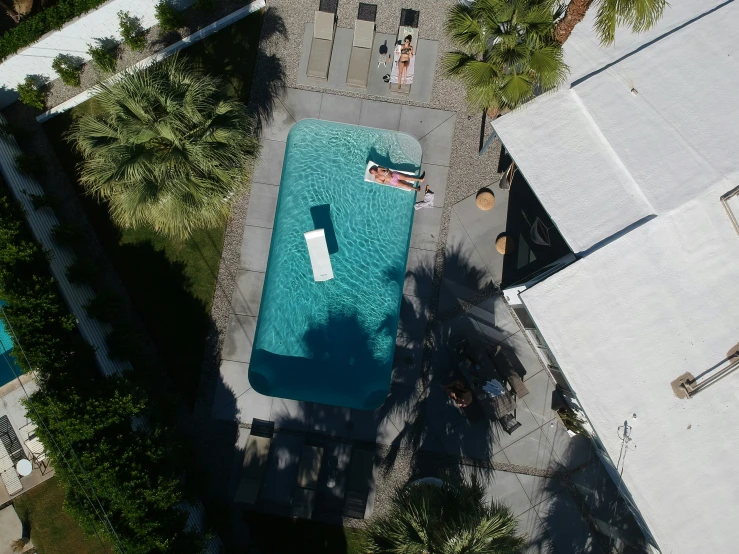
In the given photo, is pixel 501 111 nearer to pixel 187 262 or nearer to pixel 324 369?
pixel 324 369

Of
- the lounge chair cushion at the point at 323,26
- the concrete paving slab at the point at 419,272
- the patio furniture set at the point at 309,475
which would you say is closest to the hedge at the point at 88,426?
the patio furniture set at the point at 309,475

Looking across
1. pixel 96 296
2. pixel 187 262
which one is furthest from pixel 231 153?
pixel 96 296

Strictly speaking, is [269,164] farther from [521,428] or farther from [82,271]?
[521,428]

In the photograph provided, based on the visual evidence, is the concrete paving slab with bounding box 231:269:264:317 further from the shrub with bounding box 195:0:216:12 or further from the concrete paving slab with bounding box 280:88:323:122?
the shrub with bounding box 195:0:216:12

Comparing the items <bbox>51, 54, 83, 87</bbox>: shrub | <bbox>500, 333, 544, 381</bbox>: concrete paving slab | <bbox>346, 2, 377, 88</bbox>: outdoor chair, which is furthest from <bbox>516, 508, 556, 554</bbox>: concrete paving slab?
<bbox>51, 54, 83, 87</bbox>: shrub

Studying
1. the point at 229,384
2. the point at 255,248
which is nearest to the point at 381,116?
the point at 255,248

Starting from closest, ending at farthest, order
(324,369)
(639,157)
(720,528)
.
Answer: (720,528) < (639,157) < (324,369)
